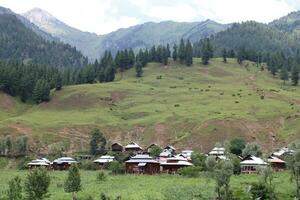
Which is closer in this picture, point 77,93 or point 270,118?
point 270,118

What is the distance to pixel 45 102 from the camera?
171 m

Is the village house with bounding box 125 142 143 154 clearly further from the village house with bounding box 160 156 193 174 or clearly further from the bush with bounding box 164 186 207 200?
the bush with bounding box 164 186 207 200

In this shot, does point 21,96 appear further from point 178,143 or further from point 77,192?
point 77,192

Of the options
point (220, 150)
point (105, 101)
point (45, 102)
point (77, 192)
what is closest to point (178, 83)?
point (105, 101)

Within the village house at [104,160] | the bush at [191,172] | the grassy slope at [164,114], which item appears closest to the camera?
the bush at [191,172]

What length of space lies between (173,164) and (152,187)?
2882 centimetres

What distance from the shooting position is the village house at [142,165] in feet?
349

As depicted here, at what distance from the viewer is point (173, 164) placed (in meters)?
104

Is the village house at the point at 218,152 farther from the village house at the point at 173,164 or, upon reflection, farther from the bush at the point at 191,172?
the bush at the point at 191,172

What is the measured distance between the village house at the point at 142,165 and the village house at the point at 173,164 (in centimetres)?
167

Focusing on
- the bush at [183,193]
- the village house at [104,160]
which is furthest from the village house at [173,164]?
the bush at [183,193]

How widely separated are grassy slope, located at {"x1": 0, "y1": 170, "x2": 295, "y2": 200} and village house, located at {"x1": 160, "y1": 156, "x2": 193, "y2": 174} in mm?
10339

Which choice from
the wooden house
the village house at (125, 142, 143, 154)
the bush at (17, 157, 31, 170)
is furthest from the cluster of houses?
the wooden house

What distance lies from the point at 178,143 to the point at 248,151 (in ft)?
78.0
